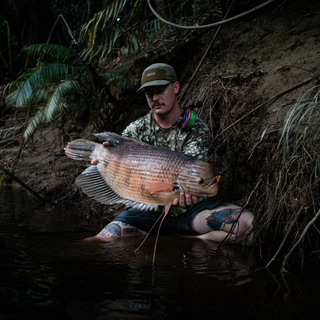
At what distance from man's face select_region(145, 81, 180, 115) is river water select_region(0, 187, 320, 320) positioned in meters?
1.42

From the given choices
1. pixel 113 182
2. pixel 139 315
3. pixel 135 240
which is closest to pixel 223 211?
pixel 135 240

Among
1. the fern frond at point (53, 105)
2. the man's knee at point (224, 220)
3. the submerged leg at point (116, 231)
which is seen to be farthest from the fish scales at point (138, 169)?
the fern frond at point (53, 105)

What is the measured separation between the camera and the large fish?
8.51ft

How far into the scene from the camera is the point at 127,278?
2143mm

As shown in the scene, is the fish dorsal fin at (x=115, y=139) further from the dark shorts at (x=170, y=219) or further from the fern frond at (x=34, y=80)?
the fern frond at (x=34, y=80)

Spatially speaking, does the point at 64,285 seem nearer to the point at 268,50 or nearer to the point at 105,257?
the point at 105,257

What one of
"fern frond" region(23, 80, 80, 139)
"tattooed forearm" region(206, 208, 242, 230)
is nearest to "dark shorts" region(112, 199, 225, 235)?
"tattooed forearm" region(206, 208, 242, 230)

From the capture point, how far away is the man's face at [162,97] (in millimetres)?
3344

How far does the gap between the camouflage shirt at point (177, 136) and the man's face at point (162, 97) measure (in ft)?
0.87

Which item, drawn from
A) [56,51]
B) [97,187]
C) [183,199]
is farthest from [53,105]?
[183,199]

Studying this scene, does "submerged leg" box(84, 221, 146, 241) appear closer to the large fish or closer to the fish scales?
the large fish

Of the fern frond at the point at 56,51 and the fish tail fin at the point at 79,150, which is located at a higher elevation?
the fern frond at the point at 56,51

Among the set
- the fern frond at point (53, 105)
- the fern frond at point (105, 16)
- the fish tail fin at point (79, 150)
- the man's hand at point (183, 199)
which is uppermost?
the fern frond at point (105, 16)

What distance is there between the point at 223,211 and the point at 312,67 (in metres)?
2.12
